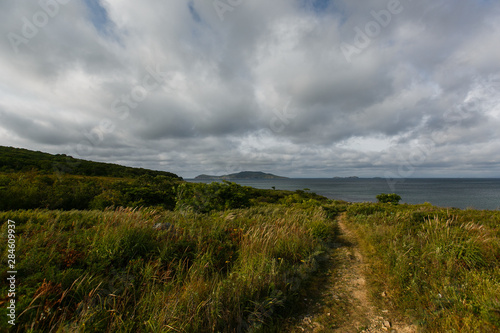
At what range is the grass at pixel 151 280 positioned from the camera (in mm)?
2924

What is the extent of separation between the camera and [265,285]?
4.13 meters

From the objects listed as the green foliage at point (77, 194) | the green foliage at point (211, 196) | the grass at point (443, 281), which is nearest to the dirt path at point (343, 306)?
the grass at point (443, 281)

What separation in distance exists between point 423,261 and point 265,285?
12.2 ft

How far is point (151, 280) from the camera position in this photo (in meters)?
4.18

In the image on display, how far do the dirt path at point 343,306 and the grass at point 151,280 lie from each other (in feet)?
1.30

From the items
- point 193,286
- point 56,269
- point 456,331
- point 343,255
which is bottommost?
point 343,255

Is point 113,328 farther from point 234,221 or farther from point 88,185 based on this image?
point 88,185

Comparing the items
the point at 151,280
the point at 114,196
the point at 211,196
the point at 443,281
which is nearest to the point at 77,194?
the point at 114,196

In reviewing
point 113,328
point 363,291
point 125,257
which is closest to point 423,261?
point 363,291

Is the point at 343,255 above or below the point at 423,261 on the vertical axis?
below

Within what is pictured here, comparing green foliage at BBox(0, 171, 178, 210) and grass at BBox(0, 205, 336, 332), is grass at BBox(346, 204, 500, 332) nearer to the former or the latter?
grass at BBox(0, 205, 336, 332)

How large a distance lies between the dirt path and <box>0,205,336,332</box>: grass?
397 mm

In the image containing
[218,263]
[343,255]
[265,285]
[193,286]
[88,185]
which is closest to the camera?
[193,286]

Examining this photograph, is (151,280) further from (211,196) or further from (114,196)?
(114,196)
